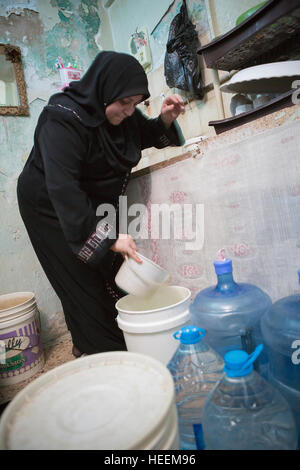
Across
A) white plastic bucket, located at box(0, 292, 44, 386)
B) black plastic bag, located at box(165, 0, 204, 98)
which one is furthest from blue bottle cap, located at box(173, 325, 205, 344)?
black plastic bag, located at box(165, 0, 204, 98)

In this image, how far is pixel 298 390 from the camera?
887 millimetres

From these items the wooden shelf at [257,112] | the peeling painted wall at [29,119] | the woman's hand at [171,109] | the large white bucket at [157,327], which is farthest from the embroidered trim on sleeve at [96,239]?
the peeling painted wall at [29,119]

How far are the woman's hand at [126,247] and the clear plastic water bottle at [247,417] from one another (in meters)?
0.51

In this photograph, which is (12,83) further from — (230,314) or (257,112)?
(230,314)

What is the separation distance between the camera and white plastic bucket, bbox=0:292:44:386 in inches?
58.0

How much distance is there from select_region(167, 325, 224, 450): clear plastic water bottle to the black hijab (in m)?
0.89

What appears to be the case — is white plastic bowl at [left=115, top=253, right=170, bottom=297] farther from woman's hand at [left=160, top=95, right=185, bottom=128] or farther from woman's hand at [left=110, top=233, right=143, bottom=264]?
woman's hand at [left=160, top=95, right=185, bottom=128]

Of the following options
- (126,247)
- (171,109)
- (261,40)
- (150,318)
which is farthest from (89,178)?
(261,40)

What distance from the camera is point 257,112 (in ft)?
3.45

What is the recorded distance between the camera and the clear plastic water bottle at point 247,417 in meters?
0.62

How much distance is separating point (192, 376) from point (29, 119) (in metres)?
1.91

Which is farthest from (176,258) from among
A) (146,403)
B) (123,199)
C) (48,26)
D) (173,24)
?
(48,26)

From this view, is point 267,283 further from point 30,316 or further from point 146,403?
point 30,316
